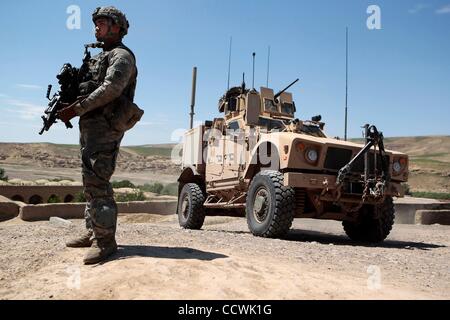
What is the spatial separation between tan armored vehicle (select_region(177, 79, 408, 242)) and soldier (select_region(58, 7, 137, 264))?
2.93 m

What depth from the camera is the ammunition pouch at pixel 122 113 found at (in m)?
3.92

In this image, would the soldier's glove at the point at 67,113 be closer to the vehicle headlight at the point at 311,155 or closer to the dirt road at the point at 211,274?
the dirt road at the point at 211,274

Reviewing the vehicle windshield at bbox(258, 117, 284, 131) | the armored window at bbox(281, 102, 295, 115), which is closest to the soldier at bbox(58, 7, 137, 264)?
the vehicle windshield at bbox(258, 117, 284, 131)

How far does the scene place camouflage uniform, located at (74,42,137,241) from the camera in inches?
148

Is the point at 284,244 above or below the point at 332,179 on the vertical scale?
below

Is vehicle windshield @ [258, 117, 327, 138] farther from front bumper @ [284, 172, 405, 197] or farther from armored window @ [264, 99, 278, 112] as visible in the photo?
front bumper @ [284, 172, 405, 197]

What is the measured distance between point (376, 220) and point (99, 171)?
16.1 feet

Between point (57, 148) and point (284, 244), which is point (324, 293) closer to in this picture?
point (284, 244)

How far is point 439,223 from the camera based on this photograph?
41.0 feet

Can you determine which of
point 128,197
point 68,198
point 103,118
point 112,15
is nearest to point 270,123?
point 112,15

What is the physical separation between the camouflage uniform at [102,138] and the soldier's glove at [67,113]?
2.7 inches

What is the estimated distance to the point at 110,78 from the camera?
3.76 meters
